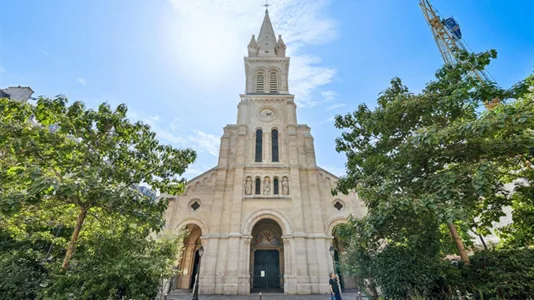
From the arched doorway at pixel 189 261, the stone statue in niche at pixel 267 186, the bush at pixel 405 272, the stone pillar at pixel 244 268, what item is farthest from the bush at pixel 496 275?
the arched doorway at pixel 189 261

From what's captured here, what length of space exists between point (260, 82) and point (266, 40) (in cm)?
861

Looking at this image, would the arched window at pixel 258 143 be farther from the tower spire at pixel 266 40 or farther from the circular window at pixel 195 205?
the tower spire at pixel 266 40

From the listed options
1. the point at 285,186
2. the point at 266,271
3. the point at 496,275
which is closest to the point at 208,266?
the point at 266,271

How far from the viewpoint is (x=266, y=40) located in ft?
104

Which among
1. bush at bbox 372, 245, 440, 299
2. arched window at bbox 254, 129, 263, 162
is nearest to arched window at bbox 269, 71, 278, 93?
arched window at bbox 254, 129, 263, 162

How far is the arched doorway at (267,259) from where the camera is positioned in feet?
59.9

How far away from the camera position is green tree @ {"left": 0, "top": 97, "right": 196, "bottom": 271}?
665cm

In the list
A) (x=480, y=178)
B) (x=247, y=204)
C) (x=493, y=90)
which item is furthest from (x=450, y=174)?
(x=247, y=204)

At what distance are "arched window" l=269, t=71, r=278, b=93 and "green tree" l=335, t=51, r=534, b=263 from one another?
18.2 m

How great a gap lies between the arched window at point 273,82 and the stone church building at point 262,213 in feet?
13.8

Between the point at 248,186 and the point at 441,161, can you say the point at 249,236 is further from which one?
the point at 441,161

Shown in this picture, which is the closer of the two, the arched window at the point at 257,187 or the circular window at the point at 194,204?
the circular window at the point at 194,204

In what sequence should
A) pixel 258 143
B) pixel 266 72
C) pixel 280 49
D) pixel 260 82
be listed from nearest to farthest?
pixel 258 143 → pixel 260 82 → pixel 266 72 → pixel 280 49

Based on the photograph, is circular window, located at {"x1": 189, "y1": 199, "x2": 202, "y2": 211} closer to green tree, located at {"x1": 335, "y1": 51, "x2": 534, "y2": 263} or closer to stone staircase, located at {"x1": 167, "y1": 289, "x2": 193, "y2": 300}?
stone staircase, located at {"x1": 167, "y1": 289, "x2": 193, "y2": 300}
